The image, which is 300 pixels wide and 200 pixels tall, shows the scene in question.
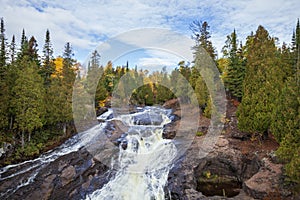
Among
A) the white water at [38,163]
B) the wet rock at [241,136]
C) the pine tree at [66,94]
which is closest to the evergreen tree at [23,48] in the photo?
the pine tree at [66,94]

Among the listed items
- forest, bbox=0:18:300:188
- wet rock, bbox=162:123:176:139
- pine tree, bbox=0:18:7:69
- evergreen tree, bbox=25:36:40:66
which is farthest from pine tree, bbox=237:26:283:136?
evergreen tree, bbox=25:36:40:66

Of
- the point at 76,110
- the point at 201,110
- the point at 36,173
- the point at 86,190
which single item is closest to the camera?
the point at 86,190

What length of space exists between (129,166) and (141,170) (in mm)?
1247

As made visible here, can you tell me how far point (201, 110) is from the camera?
28.2 meters

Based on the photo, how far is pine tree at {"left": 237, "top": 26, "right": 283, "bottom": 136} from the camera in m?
14.9

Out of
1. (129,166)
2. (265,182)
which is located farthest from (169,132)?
(265,182)

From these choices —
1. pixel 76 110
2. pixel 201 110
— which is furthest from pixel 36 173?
pixel 201 110

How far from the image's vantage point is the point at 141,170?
14.6m

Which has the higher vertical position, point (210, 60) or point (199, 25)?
point (199, 25)

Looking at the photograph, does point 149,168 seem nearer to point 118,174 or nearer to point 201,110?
point 118,174

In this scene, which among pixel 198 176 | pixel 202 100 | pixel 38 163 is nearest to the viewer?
pixel 198 176

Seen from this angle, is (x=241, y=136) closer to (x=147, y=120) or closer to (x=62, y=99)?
(x=147, y=120)

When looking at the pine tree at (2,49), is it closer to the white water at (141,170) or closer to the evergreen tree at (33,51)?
A: the evergreen tree at (33,51)

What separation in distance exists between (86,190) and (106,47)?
32.2 feet
